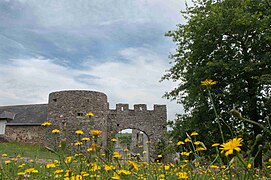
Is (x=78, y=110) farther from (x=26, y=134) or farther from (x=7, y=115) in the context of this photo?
(x=7, y=115)

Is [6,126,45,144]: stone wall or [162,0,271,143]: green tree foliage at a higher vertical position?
[162,0,271,143]: green tree foliage

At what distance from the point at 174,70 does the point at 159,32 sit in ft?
6.83

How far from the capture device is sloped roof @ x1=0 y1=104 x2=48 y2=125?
2188cm

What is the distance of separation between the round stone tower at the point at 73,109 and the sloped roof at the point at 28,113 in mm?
3176

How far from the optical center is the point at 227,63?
36.8ft

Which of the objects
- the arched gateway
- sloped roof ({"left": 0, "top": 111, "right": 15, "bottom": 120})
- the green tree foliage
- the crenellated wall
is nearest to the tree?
the green tree foliage

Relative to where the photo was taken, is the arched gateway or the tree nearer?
the tree

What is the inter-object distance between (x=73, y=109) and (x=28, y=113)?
6.82m

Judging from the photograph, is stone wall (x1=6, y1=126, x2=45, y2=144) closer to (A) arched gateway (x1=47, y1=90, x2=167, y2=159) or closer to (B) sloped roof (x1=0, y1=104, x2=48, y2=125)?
(B) sloped roof (x1=0, y1=104, x2=48, y2=125)

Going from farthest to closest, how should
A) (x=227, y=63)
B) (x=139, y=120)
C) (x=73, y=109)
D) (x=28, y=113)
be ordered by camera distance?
(x=28, y=113) → (x=139, y=120) → (x=73, y=109) → (x=227, y=63)

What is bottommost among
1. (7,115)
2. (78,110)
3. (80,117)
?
(80,117)

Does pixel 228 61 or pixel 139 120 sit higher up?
pixel 228 61

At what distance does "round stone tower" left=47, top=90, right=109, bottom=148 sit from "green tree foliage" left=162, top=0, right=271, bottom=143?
25.2 feet

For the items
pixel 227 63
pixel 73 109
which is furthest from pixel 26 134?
pixel 227 63
